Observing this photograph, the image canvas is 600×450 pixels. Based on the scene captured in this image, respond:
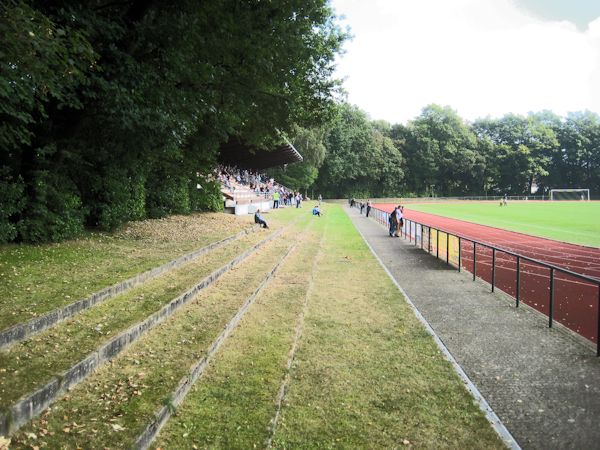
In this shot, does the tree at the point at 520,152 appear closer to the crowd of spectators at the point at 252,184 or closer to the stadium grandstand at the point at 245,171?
the crowd of spectators at the point at 252,184

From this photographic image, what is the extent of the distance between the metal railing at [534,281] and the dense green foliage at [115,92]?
6.93 m

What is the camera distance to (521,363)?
5711 millimetres

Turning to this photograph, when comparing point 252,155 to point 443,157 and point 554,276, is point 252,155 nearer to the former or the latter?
point 554,276

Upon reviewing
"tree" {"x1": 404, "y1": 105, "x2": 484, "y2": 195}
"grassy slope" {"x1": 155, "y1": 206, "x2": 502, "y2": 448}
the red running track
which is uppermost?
"tree" {"x1": 404, "y1": 105, "x2": 484, "y2": 195}

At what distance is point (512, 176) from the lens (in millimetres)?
96875

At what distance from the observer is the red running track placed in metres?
8.23

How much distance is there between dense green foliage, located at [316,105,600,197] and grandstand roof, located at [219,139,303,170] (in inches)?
1667

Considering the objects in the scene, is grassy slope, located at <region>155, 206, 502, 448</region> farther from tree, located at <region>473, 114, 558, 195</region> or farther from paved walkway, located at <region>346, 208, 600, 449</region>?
tree, located at <region>473, 114, 558, 195</region>

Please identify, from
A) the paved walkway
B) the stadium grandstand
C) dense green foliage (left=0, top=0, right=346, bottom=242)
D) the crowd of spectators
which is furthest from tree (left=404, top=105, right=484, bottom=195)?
the paved walkway

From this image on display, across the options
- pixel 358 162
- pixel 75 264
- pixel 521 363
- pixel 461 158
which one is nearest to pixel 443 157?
pixel 461 158

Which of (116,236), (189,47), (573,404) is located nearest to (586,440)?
(573,404)

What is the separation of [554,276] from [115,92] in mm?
10897

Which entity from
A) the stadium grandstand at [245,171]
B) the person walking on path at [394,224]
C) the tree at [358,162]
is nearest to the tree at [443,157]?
the tree at [358,162]

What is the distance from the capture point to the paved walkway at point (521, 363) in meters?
4.14
